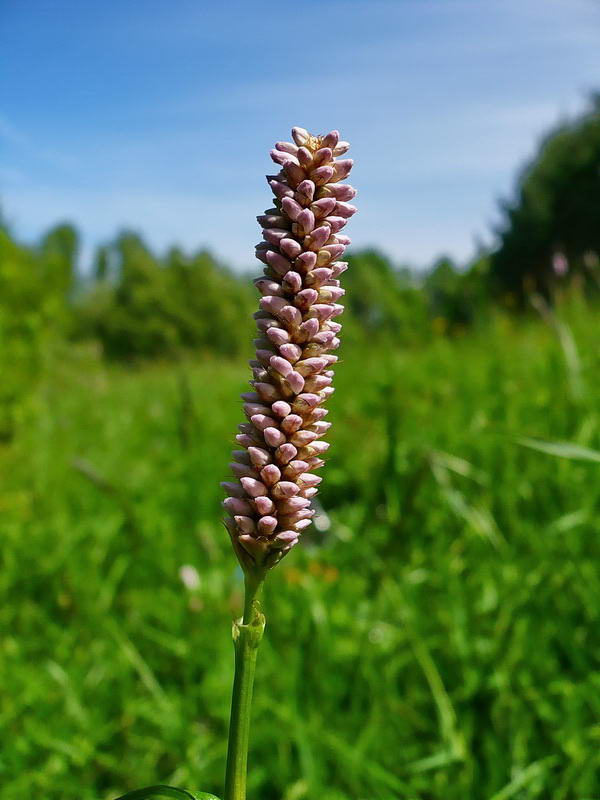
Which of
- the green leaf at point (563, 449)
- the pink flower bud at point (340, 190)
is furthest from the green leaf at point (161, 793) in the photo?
the green leaf at point (563, 449)

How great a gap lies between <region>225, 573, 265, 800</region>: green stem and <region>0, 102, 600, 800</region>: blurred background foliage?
0.62 metres

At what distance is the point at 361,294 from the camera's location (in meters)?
57.1

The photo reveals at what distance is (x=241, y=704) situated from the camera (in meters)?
0.90

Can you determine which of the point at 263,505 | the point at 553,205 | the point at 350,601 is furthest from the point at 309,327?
the point at 553,205

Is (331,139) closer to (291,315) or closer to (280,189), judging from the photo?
(280,189)

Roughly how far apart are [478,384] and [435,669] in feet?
10.5

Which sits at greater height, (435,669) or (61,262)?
(61,262)

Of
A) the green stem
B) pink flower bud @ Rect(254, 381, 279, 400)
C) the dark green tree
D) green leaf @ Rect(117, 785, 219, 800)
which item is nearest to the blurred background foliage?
pink flower bud @ Rect(254, 381, 279, 400)

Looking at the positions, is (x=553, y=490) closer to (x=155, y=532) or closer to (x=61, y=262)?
(x=155, y=532)

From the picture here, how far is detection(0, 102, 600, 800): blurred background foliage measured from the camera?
2.73 m

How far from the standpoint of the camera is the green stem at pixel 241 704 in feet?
2.94

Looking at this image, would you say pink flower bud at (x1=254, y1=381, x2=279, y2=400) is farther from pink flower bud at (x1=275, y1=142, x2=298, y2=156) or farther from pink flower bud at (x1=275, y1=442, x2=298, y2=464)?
pink flower bud at (x1=275, y1=142, x2=298, y2=156)

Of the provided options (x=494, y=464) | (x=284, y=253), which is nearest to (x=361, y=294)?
(x=494, y=464)

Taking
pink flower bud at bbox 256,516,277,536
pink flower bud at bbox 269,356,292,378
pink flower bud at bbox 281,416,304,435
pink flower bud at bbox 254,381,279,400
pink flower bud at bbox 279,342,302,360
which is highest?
pink flower bud at bbox 279,342,302,360
